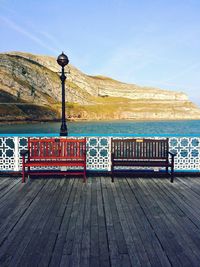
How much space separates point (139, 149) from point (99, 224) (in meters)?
3.34

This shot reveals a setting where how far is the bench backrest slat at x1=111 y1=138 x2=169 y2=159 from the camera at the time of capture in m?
6.94

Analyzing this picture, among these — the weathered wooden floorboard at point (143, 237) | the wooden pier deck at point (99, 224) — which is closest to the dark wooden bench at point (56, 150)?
the wooden pier deck at point (99, 224)

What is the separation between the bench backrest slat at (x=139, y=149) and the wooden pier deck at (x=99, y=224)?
89cm

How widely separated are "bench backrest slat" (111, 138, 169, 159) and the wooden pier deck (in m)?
0.89

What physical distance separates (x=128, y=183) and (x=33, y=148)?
296 centimetres

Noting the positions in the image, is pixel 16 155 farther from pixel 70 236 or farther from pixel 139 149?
pixel 70 236

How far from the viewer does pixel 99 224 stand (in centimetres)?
407

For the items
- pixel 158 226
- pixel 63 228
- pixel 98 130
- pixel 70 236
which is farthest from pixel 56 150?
pixel 98 130

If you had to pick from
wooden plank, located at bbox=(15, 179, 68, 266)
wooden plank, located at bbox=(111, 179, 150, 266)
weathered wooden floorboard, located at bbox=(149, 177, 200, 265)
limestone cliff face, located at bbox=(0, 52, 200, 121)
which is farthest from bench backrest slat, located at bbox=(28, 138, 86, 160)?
limestone cliff face, located at bbox=(0, 52, 200, 121)

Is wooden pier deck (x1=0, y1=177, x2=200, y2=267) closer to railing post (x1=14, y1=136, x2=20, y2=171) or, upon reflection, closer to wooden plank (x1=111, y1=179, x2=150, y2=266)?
wooden plank (x1=111, y1=179, x2=150, y2=266)

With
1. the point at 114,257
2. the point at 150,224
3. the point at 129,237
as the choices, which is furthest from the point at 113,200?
the point at 114,257

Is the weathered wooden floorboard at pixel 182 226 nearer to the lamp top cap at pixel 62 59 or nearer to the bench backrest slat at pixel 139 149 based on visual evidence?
the bench backrest slat at pixel 139 149

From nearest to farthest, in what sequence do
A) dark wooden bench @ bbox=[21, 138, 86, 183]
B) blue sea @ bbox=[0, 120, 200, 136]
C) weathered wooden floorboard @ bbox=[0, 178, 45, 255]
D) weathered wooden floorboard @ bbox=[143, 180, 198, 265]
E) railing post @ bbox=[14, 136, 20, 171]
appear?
weathered wooden floorboard @ bbox=[143, 180, 198, 265]
weathered wooden floorboard @ bbox=[0, 178, 45, 255]
dark wooden bench @ bbox=[21, 138, 86, 183]
railing post @ bbox=[14, 136, 20, 171]
blue sea @ bbox=[0, 120, 200, 136]

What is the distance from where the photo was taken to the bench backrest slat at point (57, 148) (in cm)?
691
